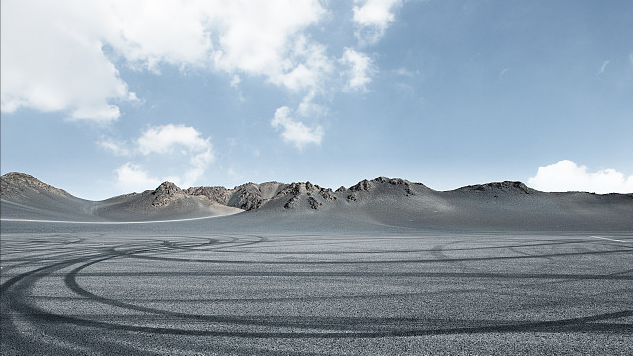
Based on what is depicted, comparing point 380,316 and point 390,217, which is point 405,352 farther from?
point 390,217

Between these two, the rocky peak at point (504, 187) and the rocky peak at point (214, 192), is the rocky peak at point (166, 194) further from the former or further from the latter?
the rocky peak at point (504, 187)

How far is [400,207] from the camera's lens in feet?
228

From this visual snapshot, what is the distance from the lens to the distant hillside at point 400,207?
57406mm

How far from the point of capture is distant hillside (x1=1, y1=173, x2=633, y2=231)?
57406 millimetres

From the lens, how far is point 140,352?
12.4 feet

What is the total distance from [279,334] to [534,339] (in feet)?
9.95

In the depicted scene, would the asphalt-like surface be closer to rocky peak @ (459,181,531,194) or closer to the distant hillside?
the distant hillside

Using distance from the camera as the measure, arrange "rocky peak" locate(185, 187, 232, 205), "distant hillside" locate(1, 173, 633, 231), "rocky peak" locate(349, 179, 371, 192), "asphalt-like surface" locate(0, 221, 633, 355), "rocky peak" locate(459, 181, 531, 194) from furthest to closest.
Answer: "rocky peak" locate(185, 187, 232, 205) < "rocky peak" locate(459, 181, 531, 194) < "rocky peak" locate(349, 179, 371, 192) < "distant hillside" locate(1, 173, 633, 231) < "asphalt-like surface" locate(0, 221, 633, 355)

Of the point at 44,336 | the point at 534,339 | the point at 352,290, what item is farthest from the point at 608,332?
the point at 44,336

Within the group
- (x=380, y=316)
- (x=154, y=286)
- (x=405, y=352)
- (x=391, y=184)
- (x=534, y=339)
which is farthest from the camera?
(x=391, y=184)

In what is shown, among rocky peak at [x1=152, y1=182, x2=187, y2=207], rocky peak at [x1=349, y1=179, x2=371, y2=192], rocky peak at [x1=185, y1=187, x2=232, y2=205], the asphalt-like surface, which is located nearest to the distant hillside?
rocky peak at [x1=349, y1=179, x2=371, y2=192]

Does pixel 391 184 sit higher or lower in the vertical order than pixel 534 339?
higher

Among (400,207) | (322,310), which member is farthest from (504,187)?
(322,310)

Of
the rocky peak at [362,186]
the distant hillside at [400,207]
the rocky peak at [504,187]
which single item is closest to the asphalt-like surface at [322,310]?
the distant hillside at [400,207]
